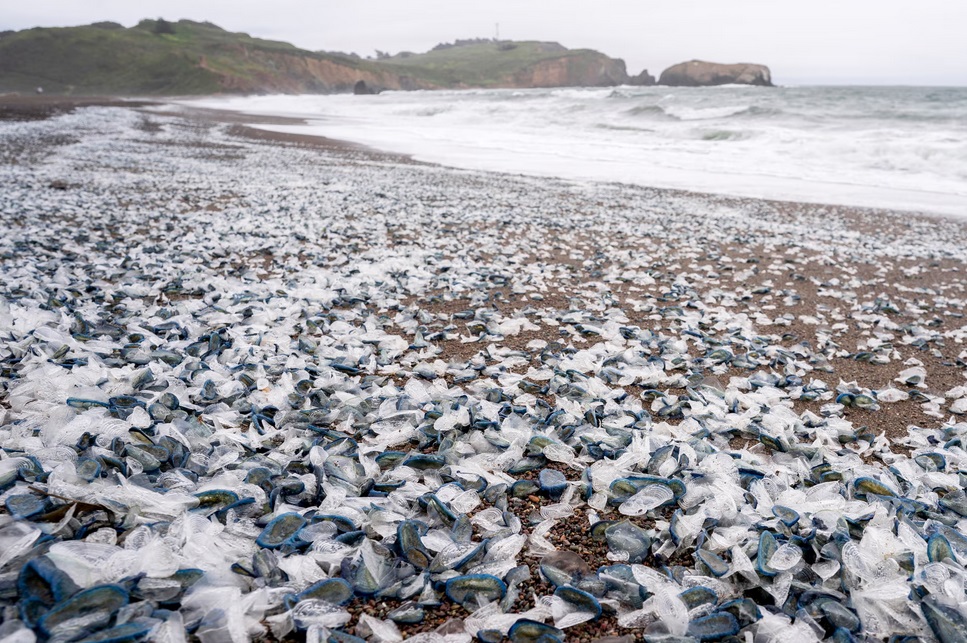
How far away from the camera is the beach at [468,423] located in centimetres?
230

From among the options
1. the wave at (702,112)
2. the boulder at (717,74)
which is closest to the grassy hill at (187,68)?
the boulder at (717,74)

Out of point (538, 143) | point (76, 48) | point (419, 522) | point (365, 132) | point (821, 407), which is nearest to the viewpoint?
point (419, 522)

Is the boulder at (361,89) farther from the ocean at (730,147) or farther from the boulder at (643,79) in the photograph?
the boulder at (643,79)

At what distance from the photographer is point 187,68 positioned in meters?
79.3

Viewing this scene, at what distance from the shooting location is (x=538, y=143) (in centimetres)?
2920

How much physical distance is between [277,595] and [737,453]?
269 cm

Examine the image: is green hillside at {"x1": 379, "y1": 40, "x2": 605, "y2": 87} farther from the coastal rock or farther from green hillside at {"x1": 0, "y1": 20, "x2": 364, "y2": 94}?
green hillside at {"x1": 0, "y1": 20, "x2": 364, "y2": 94}

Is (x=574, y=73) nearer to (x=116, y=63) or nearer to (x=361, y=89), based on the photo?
(x=361, y=89)

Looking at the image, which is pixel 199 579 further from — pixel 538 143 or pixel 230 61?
pixel 230 61

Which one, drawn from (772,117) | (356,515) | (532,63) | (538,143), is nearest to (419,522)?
(356,515)

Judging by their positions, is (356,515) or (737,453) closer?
(356,515)

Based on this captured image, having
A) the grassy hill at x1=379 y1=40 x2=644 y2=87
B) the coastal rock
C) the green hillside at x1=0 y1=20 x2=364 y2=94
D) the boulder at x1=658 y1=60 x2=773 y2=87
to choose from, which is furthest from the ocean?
the coastal rock

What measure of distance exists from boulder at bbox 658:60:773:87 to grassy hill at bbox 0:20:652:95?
28636mm

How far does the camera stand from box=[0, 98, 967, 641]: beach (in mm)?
2297
